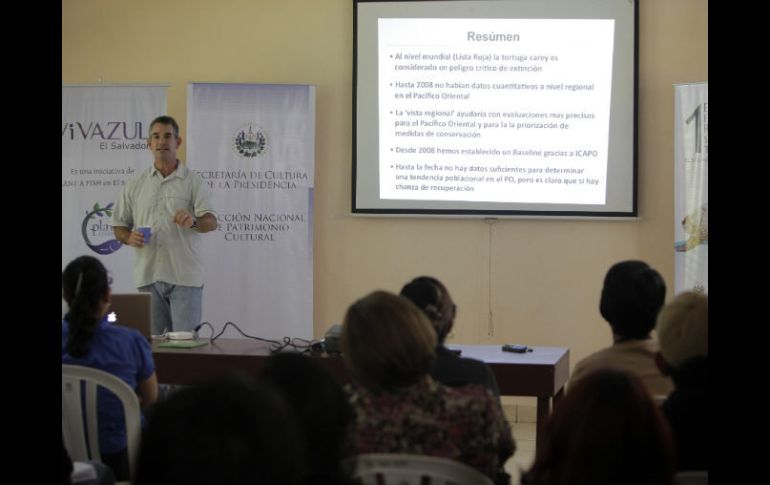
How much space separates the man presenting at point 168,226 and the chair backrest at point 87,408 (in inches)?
105

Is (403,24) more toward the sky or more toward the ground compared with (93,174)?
more toward the sky

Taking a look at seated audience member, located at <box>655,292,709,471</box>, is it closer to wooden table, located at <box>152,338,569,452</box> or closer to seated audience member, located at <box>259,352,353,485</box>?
seated audience member, located at <box>259,352,353,485</box>

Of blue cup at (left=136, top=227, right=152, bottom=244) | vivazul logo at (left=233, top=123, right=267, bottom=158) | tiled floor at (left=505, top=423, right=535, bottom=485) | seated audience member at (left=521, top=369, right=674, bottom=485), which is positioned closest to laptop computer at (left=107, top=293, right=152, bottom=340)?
blue cup at (left=136, top=227, right=152, bottom=244)

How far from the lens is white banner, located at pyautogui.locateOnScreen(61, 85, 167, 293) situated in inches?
237

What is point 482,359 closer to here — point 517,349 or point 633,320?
point 517,349

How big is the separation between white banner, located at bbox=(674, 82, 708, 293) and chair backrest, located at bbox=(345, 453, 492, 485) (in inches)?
166

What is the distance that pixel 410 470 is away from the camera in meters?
1.81

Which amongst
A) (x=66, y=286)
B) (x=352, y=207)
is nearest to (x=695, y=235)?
(x=352, y=207)

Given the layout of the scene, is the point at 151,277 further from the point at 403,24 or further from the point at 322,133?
the point at 403,24

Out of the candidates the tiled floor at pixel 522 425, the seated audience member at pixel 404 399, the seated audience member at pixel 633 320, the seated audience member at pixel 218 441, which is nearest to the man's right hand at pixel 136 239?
the tiled floor at pixel 522 425

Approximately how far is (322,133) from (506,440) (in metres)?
4.08

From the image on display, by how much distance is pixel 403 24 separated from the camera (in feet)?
19.8

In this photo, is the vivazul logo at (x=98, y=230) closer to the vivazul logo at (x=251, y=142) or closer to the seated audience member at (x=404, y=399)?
the vivazul logo at (x=251, y=142)

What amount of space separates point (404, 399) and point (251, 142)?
4.15 metres
